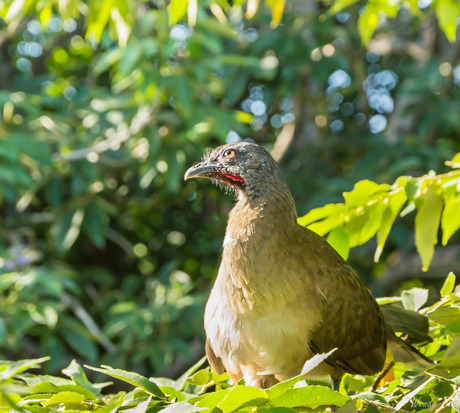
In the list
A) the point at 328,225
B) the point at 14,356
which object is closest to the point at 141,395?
the point at 328,225

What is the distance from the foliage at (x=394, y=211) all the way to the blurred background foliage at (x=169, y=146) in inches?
101

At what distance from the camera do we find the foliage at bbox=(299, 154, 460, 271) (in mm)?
2252

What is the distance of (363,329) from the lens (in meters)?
2.47

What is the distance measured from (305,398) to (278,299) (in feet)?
2.73

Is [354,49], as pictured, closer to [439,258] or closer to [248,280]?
[439,258]

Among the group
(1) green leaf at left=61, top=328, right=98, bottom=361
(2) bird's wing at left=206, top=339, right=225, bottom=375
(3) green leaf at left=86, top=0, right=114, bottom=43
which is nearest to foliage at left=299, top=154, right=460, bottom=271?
(2) bird's wing at left=206, top=339, right=225, bottom=375

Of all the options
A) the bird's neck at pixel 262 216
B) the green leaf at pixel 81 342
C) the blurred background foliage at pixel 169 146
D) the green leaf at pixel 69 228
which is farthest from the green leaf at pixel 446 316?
the green leaf at pixel 69 228

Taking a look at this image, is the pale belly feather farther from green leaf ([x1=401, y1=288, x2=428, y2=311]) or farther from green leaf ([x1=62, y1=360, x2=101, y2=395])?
green leaf ([x1=62, y1=360, x2=101, y2=395])

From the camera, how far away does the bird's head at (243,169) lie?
2.53 m

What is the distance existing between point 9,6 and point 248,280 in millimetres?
2186

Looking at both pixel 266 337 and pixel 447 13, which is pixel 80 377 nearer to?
pixel 266 337

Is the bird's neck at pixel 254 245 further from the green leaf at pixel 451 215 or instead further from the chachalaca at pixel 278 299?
the green leaf at pixel 451 215

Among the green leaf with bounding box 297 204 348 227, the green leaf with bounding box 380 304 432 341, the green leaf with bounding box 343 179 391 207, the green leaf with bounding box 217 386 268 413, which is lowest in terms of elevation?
the green leaf with bounding box 380 304 432 341

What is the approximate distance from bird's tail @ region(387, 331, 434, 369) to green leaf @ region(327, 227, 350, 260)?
1.13 feet
